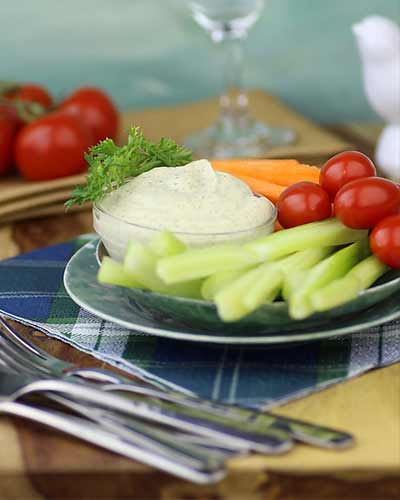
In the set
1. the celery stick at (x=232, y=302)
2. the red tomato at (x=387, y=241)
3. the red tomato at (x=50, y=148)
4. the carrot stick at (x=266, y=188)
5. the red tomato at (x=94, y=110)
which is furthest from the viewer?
the red tomato at (x=94, y=110)

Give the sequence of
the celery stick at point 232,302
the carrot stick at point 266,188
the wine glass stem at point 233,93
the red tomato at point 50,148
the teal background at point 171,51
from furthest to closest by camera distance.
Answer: the teal background at point 171,51
the wine glass stem at point 233,93
the red tomato at point 50,148
the carrot stick at point 266,188
the celery stick at point 232,302

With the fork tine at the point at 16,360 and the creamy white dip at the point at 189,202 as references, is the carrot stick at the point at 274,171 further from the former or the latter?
the fork tine at the point at 16,360

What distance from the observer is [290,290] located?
36.5 inches

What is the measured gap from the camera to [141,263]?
3.05ft

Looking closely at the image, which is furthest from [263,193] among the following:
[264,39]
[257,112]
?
[264,39]

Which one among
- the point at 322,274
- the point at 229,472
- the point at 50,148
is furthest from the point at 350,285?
the point at 50,148

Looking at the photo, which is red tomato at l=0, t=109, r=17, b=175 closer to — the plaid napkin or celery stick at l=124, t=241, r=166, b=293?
the plaid napkin

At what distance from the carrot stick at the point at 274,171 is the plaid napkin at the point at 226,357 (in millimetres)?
238

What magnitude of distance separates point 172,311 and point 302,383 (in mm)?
139

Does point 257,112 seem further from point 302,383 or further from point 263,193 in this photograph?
point 302,383

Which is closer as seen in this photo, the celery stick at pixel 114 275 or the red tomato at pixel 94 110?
the celery stick at pixel 114 275

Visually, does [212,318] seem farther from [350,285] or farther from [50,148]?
[50,148]


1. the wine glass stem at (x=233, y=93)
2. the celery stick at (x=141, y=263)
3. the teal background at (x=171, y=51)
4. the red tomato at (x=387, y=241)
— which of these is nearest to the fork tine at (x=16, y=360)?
→ the celery stick at (x=141, y=263)

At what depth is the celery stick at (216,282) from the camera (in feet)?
3.05
